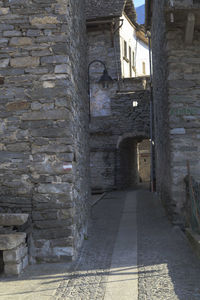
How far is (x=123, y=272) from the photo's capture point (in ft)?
13.2

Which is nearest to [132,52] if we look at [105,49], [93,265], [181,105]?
[105,49]

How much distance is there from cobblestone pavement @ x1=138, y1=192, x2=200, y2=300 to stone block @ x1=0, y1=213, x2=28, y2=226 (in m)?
1.60

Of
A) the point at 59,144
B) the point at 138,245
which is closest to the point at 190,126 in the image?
the point at 138,245

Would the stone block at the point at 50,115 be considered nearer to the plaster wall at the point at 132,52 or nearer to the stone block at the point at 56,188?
the stone block at the point at 56,188

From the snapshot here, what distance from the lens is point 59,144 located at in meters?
4.57

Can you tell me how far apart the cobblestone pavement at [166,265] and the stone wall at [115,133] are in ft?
24.4

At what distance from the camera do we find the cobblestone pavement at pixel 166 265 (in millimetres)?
3389

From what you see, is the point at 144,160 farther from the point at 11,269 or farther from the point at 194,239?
the point at 11,269

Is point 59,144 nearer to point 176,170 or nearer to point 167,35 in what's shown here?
point 176,170

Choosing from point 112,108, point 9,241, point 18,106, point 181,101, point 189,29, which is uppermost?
point 189,29

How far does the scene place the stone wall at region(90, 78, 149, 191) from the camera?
13.9 meters

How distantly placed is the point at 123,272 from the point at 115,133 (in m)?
10.3

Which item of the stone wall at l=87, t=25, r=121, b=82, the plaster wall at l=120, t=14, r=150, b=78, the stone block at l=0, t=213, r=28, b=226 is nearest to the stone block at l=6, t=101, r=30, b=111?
the stone block at l=0, t=213, r=28, b=226

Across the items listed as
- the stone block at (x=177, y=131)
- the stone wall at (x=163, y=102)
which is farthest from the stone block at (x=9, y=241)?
the stone block at (x=177, y=131)
